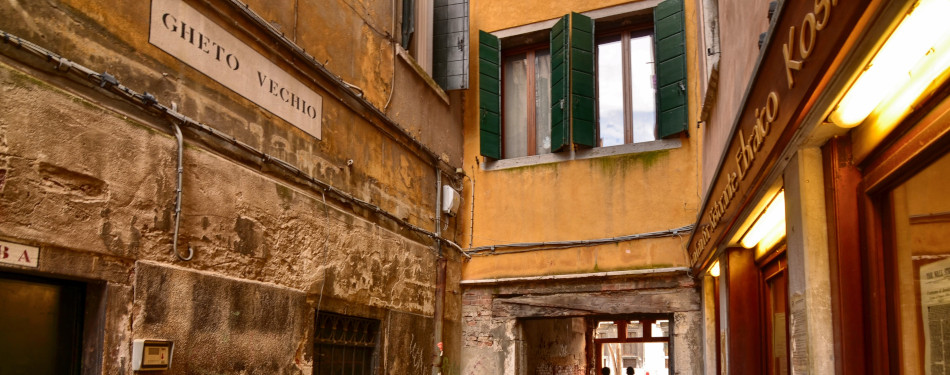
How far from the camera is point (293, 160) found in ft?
19.0

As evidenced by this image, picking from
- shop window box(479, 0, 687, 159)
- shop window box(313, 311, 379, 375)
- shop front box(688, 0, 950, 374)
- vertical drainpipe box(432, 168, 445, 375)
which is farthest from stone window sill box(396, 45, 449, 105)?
shop front box(688, 0, 950, 374)

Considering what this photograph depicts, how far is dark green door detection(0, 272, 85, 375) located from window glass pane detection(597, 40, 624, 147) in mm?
5894

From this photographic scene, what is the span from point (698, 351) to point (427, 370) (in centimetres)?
265

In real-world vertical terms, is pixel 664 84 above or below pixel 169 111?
above

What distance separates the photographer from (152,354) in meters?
4.27

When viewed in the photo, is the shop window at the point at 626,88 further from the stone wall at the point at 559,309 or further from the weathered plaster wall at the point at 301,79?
the weathered plaster wall at the point at 301,79

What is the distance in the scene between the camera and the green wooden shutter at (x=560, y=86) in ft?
27.9

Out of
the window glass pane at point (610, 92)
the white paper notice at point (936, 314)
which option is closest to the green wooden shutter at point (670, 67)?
the window glass pane at point (610, 92)

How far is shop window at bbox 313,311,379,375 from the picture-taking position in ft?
20.2

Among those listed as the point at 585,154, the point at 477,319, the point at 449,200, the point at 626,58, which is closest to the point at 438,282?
the point at 477,319

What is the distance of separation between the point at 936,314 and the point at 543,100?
716cm

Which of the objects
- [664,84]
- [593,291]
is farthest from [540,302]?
[664,84]

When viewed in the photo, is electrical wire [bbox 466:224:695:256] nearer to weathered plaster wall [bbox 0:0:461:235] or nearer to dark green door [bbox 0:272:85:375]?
weathered plaster wall [bbox 0:0:461:235]

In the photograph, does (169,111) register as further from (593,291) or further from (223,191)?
(593,291)
